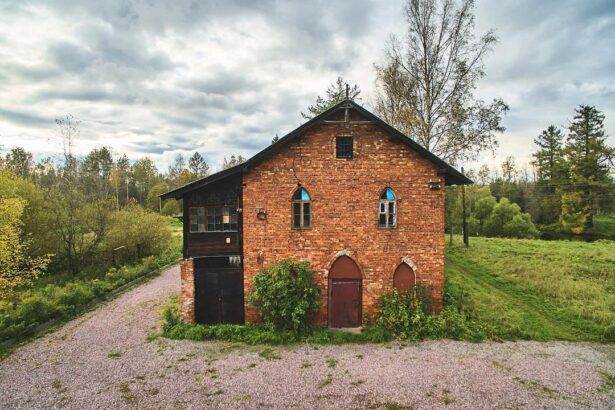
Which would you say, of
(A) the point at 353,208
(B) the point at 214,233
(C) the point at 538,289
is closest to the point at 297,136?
(A) the point at 353,208

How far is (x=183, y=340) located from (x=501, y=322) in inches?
484

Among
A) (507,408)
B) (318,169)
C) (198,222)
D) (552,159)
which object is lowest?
(507,408)

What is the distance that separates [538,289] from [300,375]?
14024 mm

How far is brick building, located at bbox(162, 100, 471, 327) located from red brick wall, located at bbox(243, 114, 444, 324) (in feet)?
0.13

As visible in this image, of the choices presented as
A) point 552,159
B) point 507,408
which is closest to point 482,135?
point 507,408

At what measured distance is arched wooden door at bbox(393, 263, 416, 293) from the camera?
1190 cm

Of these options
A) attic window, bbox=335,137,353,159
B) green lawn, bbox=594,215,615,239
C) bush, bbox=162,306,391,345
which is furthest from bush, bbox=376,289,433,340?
green lawn, bbox=594,215,615,239

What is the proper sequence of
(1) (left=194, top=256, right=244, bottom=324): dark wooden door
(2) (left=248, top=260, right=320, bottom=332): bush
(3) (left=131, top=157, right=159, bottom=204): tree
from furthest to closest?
1. (3) (left=131, top=157, right=159, bottom=204): tree
2. (1) (left=194, top=256, right=244, bottom=324): dark wooden door
3. (2) (left=248, top=260, right=320, bottom=332): bush

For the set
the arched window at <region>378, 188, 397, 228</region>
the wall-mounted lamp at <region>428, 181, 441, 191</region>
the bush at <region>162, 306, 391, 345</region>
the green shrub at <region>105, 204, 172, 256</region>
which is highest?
the wall-mounted lamp at <region>428, 181, 441, 191</region>

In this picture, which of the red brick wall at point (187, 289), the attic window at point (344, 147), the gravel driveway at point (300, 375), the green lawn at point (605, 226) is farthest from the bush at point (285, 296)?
the green lawn at point (605, 226)

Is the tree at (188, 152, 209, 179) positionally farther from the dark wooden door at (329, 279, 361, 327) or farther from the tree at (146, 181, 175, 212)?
the dark wooden door at (329, 279, 361, 327)

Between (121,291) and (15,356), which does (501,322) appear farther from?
(121,291)

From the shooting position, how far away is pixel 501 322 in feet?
39.2

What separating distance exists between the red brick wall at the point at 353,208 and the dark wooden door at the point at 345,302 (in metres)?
0.34
